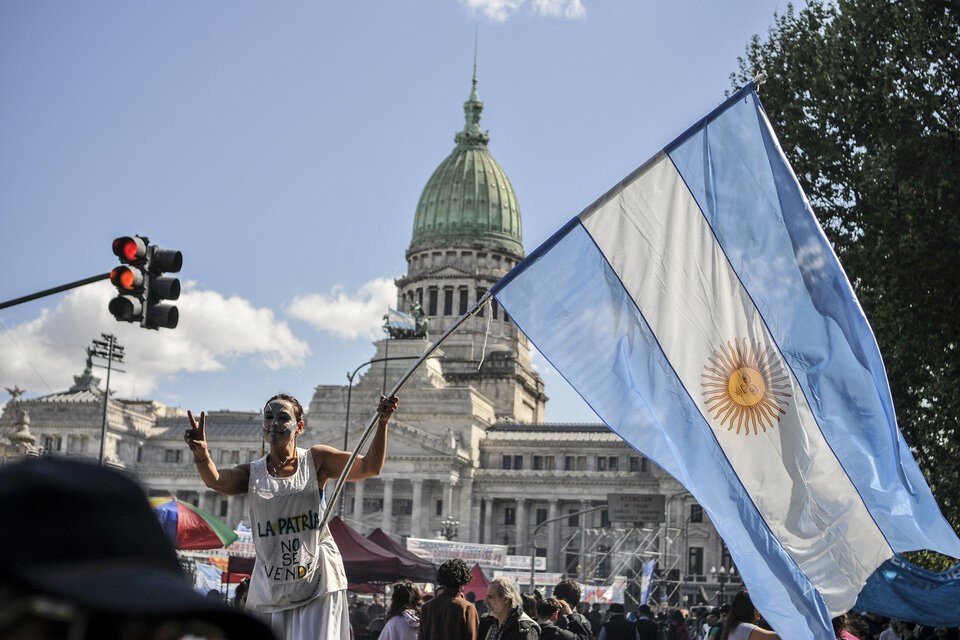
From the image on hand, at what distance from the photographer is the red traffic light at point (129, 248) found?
47.8ft

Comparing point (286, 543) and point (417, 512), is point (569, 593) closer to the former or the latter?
point (286, 543)

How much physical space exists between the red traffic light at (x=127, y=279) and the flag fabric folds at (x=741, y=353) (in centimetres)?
691

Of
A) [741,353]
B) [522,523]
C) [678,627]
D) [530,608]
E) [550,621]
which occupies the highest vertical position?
A: [522,523]

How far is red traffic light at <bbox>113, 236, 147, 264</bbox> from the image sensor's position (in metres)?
14.6

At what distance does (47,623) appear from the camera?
94 cm

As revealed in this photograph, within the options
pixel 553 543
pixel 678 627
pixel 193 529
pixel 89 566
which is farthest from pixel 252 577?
pixel 553 543

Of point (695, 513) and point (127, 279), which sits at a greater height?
point (127, 279)

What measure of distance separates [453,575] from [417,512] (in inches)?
3246

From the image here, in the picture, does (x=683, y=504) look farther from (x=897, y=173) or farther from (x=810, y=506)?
(x=810, y=506)

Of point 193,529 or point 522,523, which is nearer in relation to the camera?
point 193,529

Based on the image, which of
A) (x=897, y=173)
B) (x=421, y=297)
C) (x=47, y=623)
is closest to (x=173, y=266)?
(x=897, y=173)

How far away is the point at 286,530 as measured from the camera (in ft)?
21.1

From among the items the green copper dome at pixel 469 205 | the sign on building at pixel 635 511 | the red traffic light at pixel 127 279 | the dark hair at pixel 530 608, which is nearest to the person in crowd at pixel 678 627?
the dark hair at pixel 530 608

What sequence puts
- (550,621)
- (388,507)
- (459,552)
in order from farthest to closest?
(388,507)
(459,552)
(550,621)
